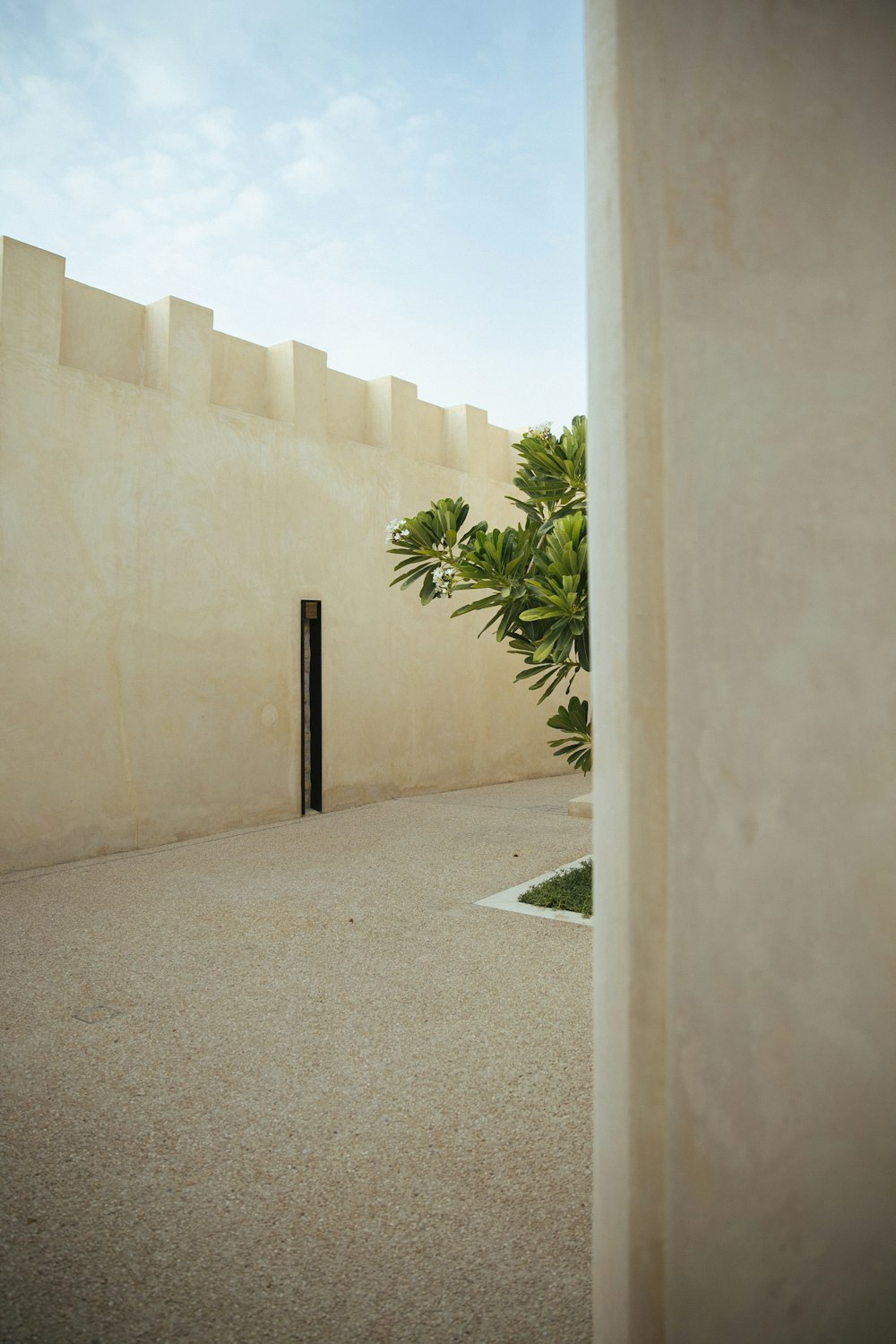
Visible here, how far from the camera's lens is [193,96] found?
5273 mm

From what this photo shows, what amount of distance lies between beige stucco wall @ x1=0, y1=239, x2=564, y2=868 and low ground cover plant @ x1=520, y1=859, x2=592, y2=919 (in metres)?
2.84

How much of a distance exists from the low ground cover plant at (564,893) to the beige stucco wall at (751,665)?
3036mm

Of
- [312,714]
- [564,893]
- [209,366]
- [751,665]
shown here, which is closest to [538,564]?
[564,893]

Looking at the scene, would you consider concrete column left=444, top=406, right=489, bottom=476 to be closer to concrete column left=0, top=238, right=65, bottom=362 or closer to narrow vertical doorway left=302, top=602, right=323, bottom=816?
narrow vertical doorway left=302, top=602, right=323, bottom=816

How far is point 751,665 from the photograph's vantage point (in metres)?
1.02

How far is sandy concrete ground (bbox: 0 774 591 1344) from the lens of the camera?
1.62 meters

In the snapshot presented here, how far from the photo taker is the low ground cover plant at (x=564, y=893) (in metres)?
4.20

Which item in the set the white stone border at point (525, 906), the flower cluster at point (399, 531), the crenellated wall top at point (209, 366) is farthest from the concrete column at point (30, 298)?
the white stone border at point (525, 906)

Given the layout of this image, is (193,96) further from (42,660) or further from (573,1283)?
(573,1283)

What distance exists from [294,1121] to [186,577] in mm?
4486

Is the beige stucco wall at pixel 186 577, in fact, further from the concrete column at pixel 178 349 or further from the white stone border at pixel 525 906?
the white stone border at pixel 525 906

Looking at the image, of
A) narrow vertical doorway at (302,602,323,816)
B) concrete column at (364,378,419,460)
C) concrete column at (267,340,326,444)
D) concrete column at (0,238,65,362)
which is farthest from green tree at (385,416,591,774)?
concrete column at (364,378,419,460)

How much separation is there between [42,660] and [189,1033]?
3237mm

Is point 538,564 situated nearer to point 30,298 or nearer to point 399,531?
point 399,531
